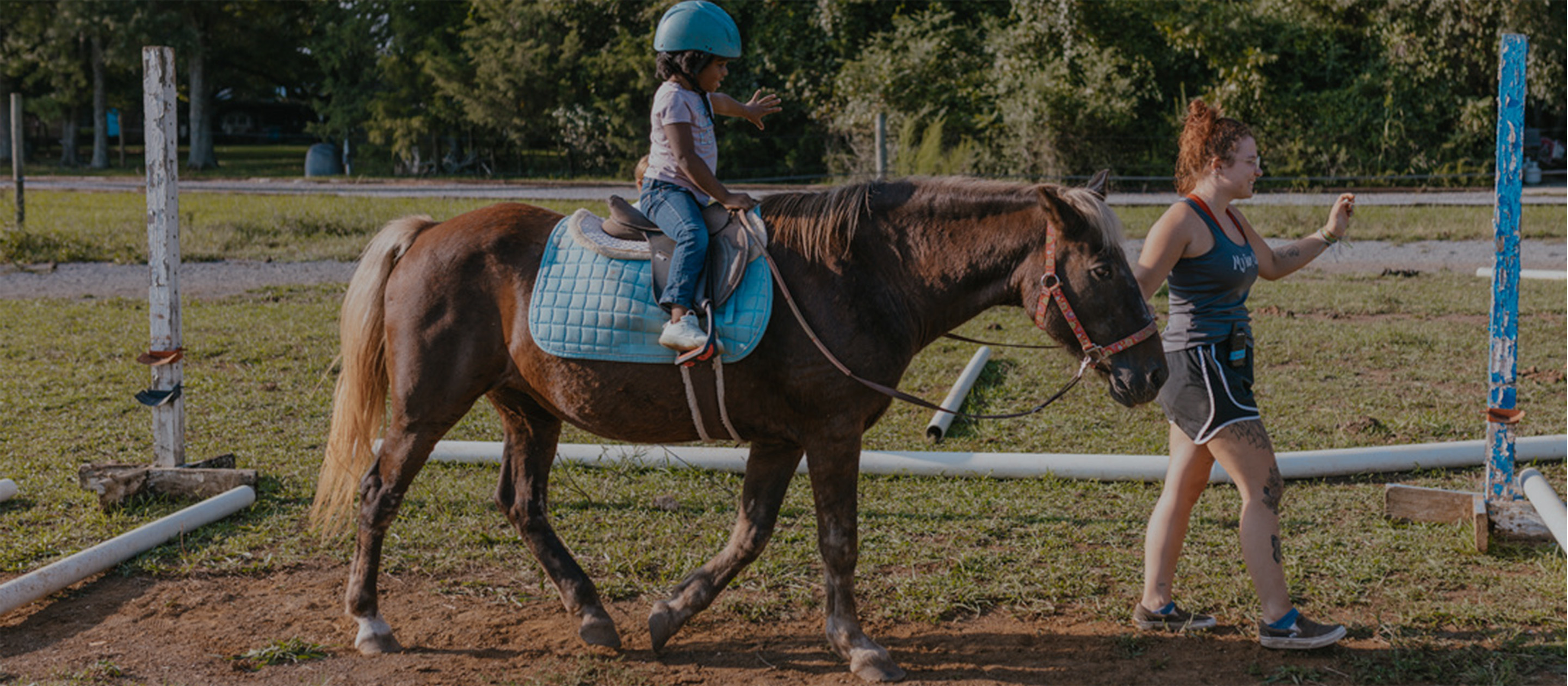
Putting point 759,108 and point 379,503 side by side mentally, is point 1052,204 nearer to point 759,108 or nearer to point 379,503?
point 759,108

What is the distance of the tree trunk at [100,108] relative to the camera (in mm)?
35938

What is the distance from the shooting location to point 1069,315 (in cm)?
361

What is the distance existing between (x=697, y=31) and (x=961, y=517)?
2731mm

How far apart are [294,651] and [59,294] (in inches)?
399

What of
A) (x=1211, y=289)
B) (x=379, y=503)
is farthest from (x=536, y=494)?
(x=1211, y=289)

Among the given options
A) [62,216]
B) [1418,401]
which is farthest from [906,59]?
[1418,401]

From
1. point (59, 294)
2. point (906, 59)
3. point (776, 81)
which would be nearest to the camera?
point (59, 294)

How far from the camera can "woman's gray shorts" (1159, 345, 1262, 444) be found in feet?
12.8

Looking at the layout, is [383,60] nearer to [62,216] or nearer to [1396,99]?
[62,216]

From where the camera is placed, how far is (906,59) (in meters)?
23.8

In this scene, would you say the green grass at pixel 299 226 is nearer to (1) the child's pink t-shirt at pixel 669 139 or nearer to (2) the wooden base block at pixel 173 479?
(2) the wooden base block at pixel 173 479

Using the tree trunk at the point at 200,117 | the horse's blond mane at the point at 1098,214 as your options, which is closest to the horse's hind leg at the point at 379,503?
the horse's blond mane at the point at 1098,214

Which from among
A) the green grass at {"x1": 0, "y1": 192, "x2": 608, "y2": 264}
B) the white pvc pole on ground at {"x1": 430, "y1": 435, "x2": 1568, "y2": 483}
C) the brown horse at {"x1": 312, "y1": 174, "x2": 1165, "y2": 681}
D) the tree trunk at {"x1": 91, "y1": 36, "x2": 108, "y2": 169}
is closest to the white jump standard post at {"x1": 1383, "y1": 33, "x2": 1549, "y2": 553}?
the white pvc pole on ground at {"x1": 430, "y1": 435, "x2": 1568, "y2": 483}

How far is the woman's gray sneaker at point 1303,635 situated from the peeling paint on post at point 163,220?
16.5 ft
